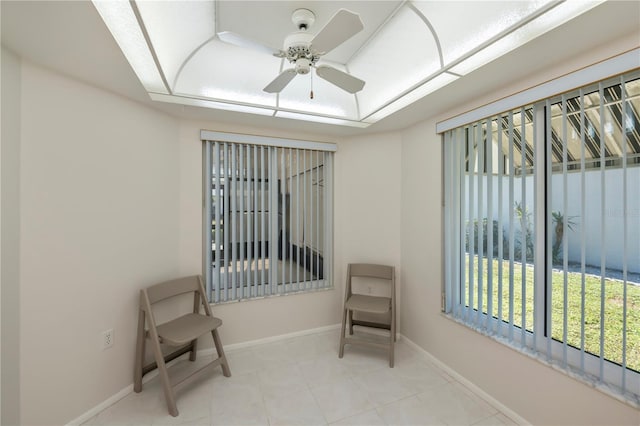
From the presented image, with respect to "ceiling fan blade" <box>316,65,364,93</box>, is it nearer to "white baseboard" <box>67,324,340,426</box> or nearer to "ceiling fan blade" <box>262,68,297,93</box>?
"ceiling fan blade" <box>262,68,297,93</box>

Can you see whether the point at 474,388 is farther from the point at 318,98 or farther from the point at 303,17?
the point at 303,17

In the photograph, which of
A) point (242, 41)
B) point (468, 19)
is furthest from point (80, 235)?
point (468, 19)

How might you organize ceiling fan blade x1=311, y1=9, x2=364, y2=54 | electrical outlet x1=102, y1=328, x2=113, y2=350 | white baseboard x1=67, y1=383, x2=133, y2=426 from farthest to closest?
electrical outlet x1=102, y1=328, x2=113, y2=350
white baseboard x1=67, y1=383, x2=133, y2=426
ceiling fan blade x1=311, y1=9, x2=364, y2=54

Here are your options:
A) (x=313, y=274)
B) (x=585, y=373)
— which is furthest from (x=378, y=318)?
(x=585, y=373)

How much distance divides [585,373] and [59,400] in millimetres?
3122

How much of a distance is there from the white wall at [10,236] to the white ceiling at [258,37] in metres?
0.22

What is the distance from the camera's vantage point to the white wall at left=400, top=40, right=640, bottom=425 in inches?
56.4

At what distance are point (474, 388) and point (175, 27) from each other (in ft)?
10.8

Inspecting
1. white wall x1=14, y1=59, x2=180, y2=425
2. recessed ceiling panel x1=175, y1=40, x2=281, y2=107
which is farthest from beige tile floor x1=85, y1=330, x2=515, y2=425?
recessed ceiling panel x1=175, y1=40, x2=281, y2=107

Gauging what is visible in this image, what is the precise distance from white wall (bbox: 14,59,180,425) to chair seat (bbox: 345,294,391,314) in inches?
69.9

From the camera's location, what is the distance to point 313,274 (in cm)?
302

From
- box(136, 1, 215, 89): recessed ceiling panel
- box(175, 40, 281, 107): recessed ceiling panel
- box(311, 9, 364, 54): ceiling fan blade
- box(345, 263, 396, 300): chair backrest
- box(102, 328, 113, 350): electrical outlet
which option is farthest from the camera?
box(345, 263, 396, 300): chair backrest

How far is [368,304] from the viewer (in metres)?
2.48

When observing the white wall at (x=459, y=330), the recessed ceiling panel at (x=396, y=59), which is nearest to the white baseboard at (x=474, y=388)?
the white wall at (x=459, y=330)
